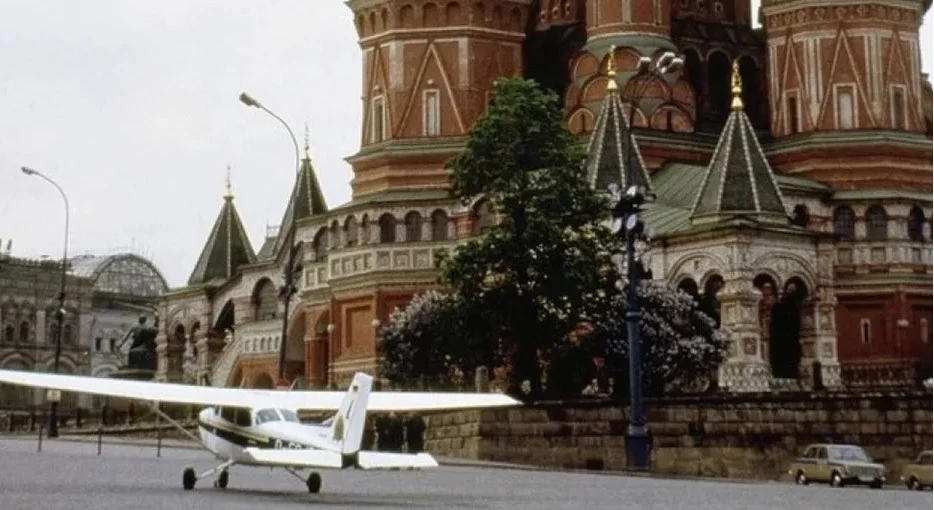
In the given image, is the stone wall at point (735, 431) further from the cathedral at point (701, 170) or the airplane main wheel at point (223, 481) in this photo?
the airplane main wheel at point (223, 481)

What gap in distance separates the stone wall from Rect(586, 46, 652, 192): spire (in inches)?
650

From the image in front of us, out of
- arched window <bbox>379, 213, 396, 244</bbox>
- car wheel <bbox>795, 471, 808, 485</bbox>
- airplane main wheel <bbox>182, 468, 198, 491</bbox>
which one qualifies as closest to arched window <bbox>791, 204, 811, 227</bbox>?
arched window <bbox>379, 213, 396, 244</bbox>

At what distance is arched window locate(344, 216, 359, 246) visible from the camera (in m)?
64.6

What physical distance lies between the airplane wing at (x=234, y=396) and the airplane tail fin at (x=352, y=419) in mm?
1428

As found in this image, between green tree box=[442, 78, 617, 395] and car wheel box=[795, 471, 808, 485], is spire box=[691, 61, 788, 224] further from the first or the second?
car wheel box=[795, 471, 808, 485]

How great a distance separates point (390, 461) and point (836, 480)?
1570cm

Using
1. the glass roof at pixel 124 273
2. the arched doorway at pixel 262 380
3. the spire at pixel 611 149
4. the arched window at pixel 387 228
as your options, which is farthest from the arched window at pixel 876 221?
the glass roof at pixel 124 273

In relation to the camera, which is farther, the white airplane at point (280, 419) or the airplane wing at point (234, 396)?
the airplane wing at point (234, 396)

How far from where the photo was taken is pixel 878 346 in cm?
6022

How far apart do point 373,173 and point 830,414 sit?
2899 cm

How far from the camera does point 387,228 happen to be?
6375 centimetres

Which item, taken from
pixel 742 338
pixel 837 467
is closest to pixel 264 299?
pixel 742 338

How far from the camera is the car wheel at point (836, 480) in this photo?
37000 mm

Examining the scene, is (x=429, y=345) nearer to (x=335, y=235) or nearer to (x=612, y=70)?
(x=612, y=70)
